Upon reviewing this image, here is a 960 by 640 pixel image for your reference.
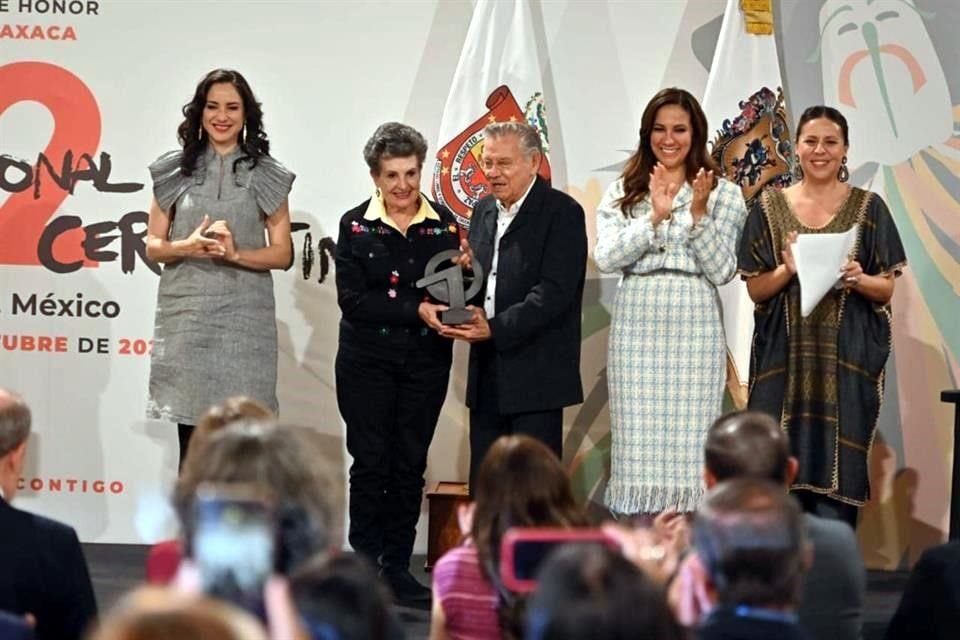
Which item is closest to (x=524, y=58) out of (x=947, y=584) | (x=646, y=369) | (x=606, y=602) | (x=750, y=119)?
(x=750, y=119)

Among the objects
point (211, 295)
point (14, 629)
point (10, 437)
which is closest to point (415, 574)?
point (211, 295)

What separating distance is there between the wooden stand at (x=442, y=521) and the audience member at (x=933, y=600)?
2.53m

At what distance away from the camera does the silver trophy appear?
4.68 metres

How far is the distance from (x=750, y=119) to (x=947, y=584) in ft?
9.16

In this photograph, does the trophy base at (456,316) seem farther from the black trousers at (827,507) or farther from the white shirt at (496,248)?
the black trousers at (827,507)

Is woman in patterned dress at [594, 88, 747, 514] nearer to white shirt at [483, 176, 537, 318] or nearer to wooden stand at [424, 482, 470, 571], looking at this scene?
white shirt at [483, 176, 537, 318]

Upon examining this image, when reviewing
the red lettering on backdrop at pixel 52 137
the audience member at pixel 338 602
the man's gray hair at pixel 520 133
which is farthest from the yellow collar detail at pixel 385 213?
the audience member at pixel 338 602

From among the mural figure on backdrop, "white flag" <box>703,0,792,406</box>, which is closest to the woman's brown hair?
"white flag" <box>703,0,792,406</box>

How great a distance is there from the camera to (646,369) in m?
4.77

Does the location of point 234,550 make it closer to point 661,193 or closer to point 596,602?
point 596,602

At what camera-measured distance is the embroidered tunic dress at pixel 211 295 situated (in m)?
4.89

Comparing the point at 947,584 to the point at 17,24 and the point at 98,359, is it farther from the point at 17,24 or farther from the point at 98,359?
the point at 17,24

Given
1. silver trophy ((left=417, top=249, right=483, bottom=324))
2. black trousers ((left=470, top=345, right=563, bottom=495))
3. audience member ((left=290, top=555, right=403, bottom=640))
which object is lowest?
audience member ((left=290, top=555, right=403, bottom=640))

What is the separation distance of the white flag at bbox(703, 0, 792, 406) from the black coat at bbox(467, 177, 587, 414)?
754 mm
